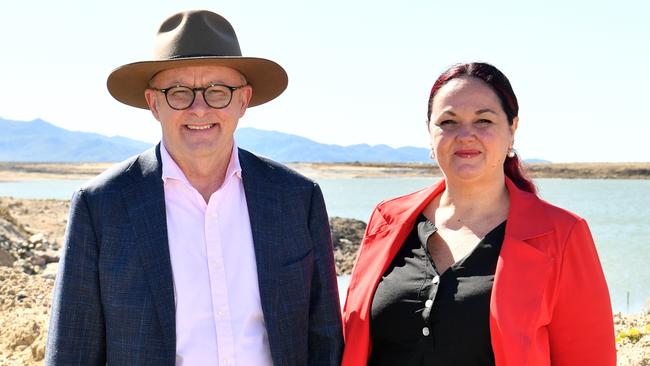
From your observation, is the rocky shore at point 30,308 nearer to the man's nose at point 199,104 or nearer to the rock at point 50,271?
the rock at point 50,271

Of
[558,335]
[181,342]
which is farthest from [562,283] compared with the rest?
[181,342]

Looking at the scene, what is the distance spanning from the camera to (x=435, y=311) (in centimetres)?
282

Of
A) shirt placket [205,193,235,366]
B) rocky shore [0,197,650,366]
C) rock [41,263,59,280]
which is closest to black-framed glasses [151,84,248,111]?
shirt placket [205,193,235,366]

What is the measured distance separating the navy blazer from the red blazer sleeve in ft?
3.32

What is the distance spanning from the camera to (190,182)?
2.91 meters

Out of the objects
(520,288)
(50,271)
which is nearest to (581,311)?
(520,288)

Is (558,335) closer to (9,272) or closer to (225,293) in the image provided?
(225,293)

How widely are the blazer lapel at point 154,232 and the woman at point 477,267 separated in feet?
2.78

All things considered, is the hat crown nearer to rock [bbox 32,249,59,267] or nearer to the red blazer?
the red blazer

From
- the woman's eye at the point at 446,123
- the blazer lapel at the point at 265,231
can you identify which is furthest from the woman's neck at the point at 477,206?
the blazer lapel at the point at 265,231

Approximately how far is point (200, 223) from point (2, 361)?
11.4 feet

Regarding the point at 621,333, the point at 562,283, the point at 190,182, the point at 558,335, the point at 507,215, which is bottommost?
the point at 621,333

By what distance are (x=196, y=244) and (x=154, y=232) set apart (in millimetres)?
166

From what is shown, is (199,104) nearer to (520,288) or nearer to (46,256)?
(520,288)
